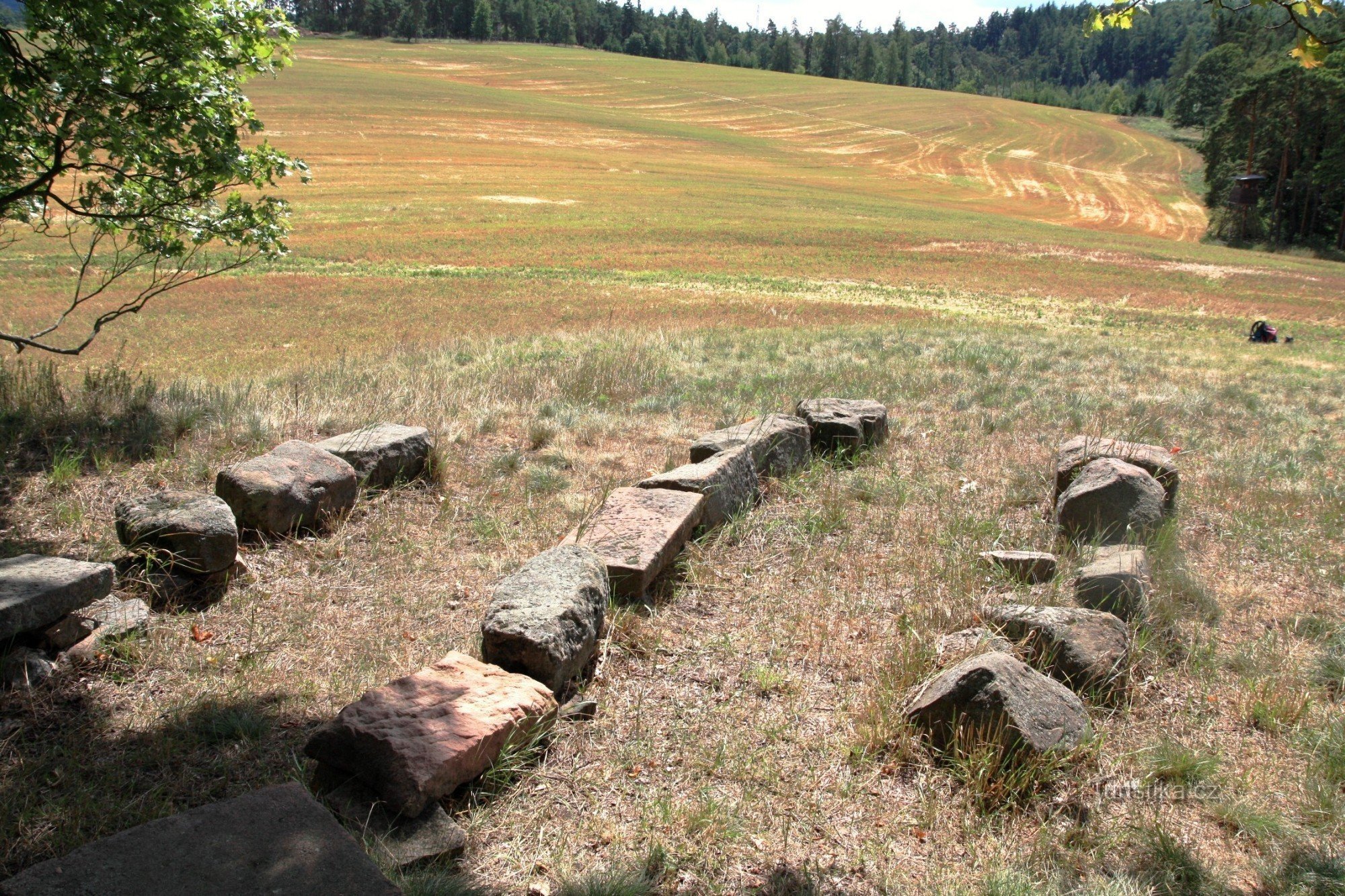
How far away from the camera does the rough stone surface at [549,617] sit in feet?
12.6

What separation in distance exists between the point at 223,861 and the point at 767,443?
4817mm

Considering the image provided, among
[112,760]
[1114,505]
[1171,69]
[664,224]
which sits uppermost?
[1171,69]

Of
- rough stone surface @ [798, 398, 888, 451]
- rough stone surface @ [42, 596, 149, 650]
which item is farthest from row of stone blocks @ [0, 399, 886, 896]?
rough stone surface @ [798, 398, 888, 451]

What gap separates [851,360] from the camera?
38.2 ft

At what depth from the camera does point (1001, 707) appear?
3564 millimetres

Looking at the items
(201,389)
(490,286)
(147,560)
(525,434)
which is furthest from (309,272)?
(147,560)

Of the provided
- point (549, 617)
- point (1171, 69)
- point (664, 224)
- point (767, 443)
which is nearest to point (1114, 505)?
point (767, 443)

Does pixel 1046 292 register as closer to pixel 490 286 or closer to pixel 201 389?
pixel 490 286

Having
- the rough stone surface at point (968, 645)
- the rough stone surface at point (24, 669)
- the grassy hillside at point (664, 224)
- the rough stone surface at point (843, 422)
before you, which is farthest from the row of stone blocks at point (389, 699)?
the grassy hillside at point (664, 224)

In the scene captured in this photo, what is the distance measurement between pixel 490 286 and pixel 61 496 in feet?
59.4

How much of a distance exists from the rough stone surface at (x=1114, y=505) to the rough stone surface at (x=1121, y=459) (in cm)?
34

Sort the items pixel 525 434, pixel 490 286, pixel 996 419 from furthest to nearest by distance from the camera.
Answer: pixel 490 286 → pixel 996 419 → pixel 525 434

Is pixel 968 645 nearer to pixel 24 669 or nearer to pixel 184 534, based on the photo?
pixel 184 534

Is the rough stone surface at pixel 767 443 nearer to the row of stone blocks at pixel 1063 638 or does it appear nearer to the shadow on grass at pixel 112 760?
the row of stone blocks at pixel 1063 638
